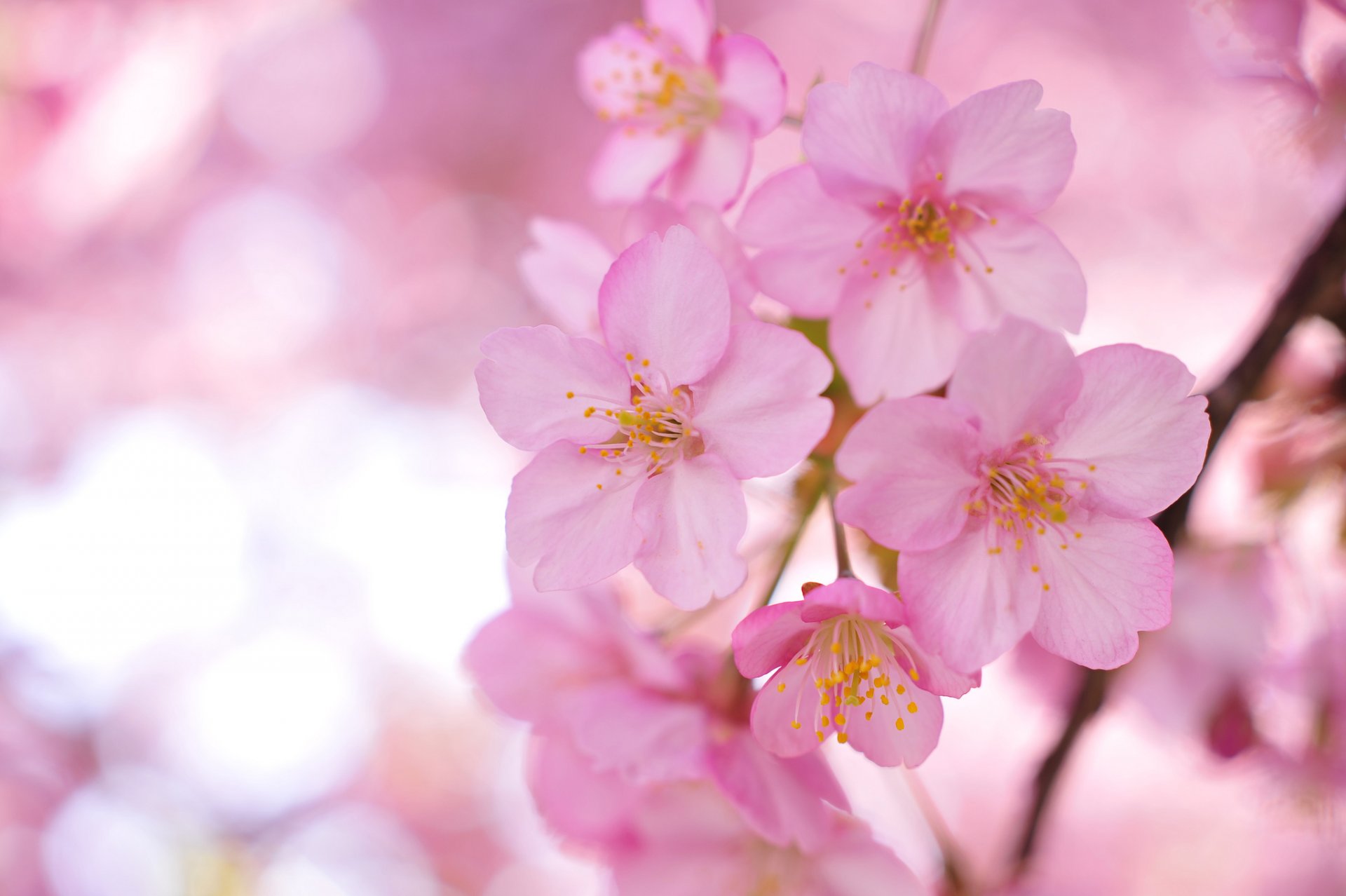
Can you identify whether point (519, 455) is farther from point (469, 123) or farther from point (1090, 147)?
point (1090, 147)

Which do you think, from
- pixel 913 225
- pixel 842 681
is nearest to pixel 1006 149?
pixel 913 225

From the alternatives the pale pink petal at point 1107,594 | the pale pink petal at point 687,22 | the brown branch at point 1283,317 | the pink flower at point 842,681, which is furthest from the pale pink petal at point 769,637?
the pale pink petal at point 687,22

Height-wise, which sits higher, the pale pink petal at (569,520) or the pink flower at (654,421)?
the pink flower at (654,421)

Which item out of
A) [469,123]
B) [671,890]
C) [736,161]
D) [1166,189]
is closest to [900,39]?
[1166,189]

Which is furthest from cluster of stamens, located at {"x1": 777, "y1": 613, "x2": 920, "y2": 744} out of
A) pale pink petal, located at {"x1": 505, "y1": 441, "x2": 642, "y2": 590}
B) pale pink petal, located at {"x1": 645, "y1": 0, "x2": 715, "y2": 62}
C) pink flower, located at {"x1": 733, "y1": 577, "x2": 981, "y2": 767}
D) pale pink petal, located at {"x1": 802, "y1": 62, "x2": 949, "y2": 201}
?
pale pink petal, located at {"x1": 645, "y1": 0, "x2": 715, "y2": 62}

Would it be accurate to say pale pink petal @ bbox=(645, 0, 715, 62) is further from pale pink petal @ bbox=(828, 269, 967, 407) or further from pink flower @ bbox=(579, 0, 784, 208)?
pale pink petal @ bbox=(828, 269, 967, 407)

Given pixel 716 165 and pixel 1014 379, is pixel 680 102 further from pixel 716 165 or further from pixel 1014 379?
pixel 1014 379

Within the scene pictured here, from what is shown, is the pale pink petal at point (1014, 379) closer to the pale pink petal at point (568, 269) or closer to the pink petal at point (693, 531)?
the pink petal at point (693, 531)
